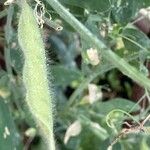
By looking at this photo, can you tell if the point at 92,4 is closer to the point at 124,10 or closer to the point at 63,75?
the point at 124,10

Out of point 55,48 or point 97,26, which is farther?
point 55,48

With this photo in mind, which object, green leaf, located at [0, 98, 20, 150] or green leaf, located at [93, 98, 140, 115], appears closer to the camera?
green leaf, located at [0, 98, 20, 150]

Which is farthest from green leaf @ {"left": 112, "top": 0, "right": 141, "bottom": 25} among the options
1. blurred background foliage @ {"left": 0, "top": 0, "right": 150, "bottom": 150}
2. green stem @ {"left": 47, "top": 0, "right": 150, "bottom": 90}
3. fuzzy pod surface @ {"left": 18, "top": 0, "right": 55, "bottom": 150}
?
fuzzy pod surface @ {"left": 18, "top": 0, "right": 55, "bottom": 150}

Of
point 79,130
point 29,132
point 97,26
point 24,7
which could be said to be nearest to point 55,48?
point 29,132

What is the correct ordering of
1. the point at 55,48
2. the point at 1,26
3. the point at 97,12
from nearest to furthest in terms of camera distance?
the point at 97,12, the point at 1,26, the point at 55,48

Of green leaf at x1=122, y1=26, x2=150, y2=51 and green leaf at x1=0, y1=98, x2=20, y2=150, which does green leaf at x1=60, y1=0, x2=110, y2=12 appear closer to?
green leaf at x1=122, y1=26, x2=150, y2=51

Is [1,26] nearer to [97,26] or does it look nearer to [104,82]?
[97,26]

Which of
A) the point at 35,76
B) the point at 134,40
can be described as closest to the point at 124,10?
the point at 134,40
